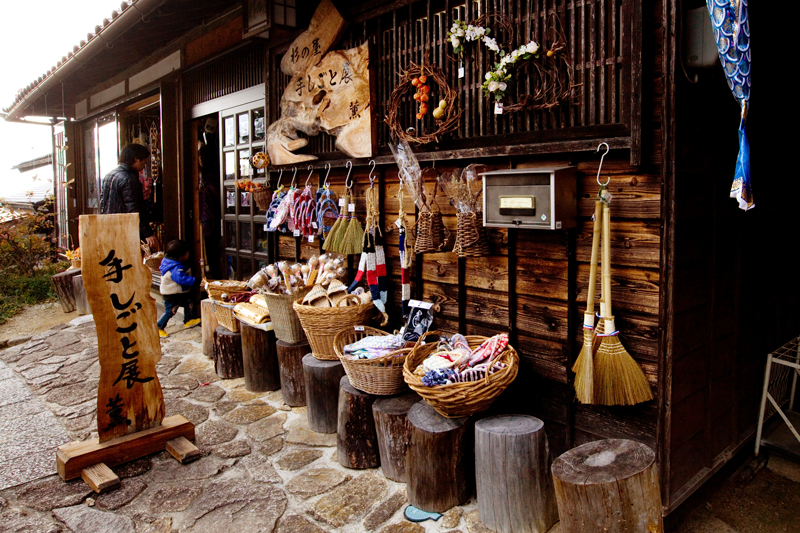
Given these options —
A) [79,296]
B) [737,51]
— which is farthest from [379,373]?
[79,296]

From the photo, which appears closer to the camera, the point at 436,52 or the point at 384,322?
the point at 436,52

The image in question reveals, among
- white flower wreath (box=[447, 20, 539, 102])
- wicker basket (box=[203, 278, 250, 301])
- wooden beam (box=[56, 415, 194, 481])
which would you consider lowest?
wooden beam (box=[56, 415, 194, 481])

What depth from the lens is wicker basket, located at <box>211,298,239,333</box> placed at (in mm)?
6794

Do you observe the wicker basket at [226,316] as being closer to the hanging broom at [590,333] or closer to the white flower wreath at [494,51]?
the white flower wreath at [494,51]

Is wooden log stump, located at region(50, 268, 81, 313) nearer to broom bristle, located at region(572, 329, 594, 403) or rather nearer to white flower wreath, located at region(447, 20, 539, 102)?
white flower wreath, located at region(447, 20, 539, 102)

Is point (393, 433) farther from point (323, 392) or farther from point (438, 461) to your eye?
point (323, 392)

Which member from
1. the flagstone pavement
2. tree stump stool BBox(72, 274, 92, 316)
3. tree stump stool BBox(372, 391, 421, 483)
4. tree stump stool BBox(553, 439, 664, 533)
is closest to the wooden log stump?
tree stump stool BBox(72, 274, 92, 316)

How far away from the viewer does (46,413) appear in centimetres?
597

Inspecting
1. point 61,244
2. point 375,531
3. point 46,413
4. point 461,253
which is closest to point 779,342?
point 461,253

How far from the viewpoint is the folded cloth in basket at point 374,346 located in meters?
4.64

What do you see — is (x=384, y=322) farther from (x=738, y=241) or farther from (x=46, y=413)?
(x=46, y=413)

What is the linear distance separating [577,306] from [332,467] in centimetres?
244

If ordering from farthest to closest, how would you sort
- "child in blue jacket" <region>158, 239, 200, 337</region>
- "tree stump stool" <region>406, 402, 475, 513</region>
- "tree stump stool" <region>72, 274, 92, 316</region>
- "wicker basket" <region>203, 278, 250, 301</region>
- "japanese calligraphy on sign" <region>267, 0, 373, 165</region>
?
"tree stump stool" <region>72, 274, 92, 316</region>
"child in blue jacket" <region>158, 239, 200, 337</region>
"wicker basket" <region>203, 278, 250, 301</region>
"japanese calligraphy on sign" <region>267, 0, 373, 165</region>
"tree stump stool" <region>406, 402, 475, 513</region>

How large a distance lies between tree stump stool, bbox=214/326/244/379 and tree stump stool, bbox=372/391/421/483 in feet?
9.53
